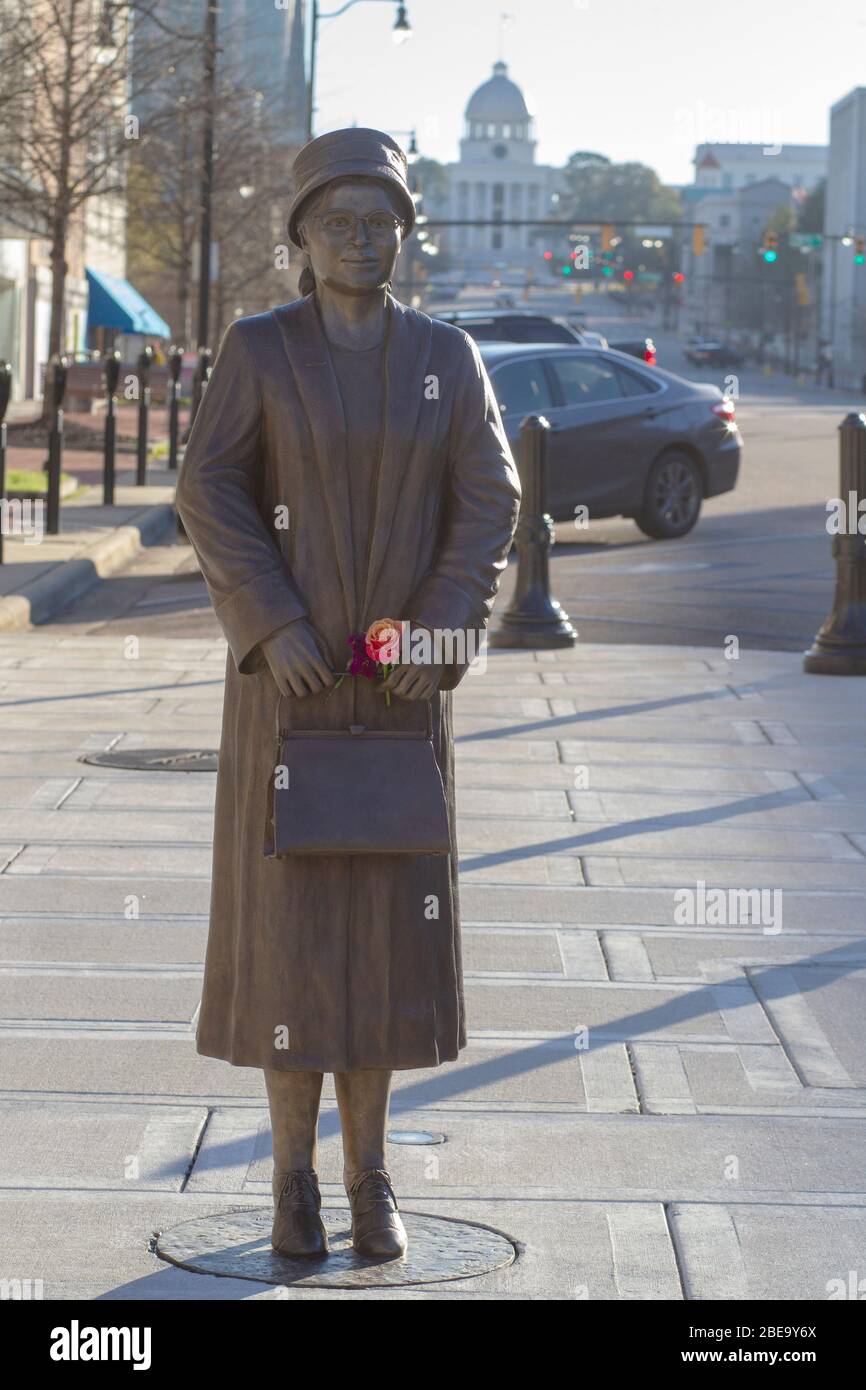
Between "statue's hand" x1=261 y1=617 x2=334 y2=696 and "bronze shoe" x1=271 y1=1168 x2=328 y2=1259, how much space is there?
0.90 metres

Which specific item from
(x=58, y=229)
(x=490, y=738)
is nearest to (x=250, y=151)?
(x=58, y=229)

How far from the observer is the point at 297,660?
3.90 meters

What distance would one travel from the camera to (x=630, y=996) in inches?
224

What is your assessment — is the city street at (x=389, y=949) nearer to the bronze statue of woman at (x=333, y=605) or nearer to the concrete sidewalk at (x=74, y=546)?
the bronze statue of woman at (x=333, y=605)

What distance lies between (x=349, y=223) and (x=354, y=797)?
105 centimetres

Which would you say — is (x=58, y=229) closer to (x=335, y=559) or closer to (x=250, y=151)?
(x=250, y=151)

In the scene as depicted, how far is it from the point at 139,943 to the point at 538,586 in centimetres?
692

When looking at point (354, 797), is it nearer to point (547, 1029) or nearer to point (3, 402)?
point (547, 1029)

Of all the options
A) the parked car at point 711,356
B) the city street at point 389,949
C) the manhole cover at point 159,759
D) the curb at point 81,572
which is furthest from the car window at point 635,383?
the parked car at point 711,356

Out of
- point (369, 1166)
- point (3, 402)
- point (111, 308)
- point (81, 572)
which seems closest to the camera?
point (369, 1166)

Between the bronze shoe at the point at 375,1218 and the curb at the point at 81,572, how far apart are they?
8.95m

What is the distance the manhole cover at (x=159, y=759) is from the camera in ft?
28.3

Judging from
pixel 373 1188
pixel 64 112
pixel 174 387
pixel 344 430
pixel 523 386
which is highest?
pixel 64 112

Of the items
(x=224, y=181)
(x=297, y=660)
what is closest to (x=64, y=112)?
(x=224, y=181)
